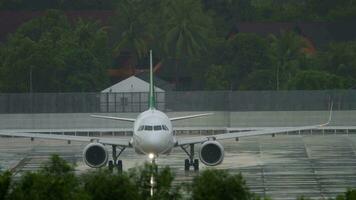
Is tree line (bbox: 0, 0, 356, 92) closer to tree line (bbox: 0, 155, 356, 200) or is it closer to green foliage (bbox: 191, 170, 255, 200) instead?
tree line (bbox: 0, 155, 356, 200)

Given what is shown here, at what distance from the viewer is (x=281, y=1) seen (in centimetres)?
18088

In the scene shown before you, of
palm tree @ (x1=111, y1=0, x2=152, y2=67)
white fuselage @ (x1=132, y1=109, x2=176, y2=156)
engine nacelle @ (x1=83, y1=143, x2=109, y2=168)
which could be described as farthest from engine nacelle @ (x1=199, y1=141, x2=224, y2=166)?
palm tree @ (x1=111, y1=0, x2=152, y2=67)

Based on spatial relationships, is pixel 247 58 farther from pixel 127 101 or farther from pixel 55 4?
pixel 127 101

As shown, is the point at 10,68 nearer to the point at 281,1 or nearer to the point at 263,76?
the point at 263,76

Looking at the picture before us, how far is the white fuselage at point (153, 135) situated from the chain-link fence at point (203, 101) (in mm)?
25809

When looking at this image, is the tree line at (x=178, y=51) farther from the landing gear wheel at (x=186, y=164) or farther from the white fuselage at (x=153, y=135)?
the white fuselage at (x=153, y=135)

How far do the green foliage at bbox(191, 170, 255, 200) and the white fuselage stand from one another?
25.1 metres

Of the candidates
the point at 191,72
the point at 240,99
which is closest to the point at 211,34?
the point at 191,72

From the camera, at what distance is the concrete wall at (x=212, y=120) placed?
3216 inches

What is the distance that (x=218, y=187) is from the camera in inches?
1190

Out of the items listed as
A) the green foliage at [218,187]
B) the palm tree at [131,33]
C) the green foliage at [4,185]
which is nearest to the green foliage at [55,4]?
the palm tree at [131,33]

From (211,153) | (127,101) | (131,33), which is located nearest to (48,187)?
(211,153)

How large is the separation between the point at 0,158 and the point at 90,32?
2789 inches

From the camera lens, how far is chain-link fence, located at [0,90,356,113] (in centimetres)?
8200
